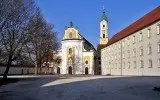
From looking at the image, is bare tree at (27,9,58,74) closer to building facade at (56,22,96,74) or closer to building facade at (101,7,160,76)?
building facade at (101,7,160,76)

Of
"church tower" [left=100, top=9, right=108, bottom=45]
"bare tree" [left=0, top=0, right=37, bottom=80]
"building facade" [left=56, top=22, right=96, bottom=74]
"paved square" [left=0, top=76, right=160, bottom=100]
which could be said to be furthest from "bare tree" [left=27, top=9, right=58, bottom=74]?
"church tower" [left=100, top=9, right=108, bottom=45]

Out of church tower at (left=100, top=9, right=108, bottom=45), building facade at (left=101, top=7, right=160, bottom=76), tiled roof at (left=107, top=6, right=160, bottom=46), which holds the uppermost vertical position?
church tower at (left=100, top=9, right=108, bottom=45)

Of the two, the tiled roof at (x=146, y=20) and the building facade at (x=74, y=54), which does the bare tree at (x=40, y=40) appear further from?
the building facade at (x=74, y=54)

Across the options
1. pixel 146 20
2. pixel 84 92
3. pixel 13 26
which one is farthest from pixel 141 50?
pixel 84 92

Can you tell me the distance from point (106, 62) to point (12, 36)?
6119 cm

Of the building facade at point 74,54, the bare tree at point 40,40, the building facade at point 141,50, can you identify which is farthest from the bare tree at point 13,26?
the building facade at point 74,54

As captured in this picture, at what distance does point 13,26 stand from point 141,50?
27.2 m

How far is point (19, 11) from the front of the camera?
134 feet

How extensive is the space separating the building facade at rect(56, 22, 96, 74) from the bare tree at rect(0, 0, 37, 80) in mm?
61894

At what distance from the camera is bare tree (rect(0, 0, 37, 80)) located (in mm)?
39094

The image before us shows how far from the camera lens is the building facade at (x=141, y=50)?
54.1 meters

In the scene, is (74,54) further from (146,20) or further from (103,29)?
(146,20)

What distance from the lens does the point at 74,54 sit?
105375 mm

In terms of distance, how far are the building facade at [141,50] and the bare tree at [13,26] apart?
67.8 feet
